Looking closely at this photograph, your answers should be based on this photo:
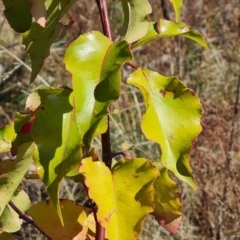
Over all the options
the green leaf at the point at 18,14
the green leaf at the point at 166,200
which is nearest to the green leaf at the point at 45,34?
the green leaf at the point at 18,14

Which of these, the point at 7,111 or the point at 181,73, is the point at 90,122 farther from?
the point at 7,111

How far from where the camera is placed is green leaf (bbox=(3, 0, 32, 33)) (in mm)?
745

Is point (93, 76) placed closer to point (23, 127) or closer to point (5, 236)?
point (23, 127)

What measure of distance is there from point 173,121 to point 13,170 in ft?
0.78

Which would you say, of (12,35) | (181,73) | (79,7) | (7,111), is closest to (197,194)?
(181,73)

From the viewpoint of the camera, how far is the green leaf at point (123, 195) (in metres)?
0.75

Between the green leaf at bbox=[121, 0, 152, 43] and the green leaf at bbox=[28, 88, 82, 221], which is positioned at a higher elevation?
the green leaf at bbox=[121, 0, 152, 43]

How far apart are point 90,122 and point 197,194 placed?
7.62 ft

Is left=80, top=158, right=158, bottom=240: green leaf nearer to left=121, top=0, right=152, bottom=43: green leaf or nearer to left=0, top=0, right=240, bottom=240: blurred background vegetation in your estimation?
left=121, top=0, right=152, bottom=43: green leaf

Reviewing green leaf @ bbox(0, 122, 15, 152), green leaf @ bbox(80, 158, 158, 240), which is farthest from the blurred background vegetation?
green leaf @ bbox(80, 158, 158, 240)

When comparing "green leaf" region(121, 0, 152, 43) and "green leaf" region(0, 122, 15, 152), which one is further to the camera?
"green leaf" region(0, 122, 15, 152)

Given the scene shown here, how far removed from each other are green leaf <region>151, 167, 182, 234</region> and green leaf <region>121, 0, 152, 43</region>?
0.24 m

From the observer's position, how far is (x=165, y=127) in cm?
76

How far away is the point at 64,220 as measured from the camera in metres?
0.89
